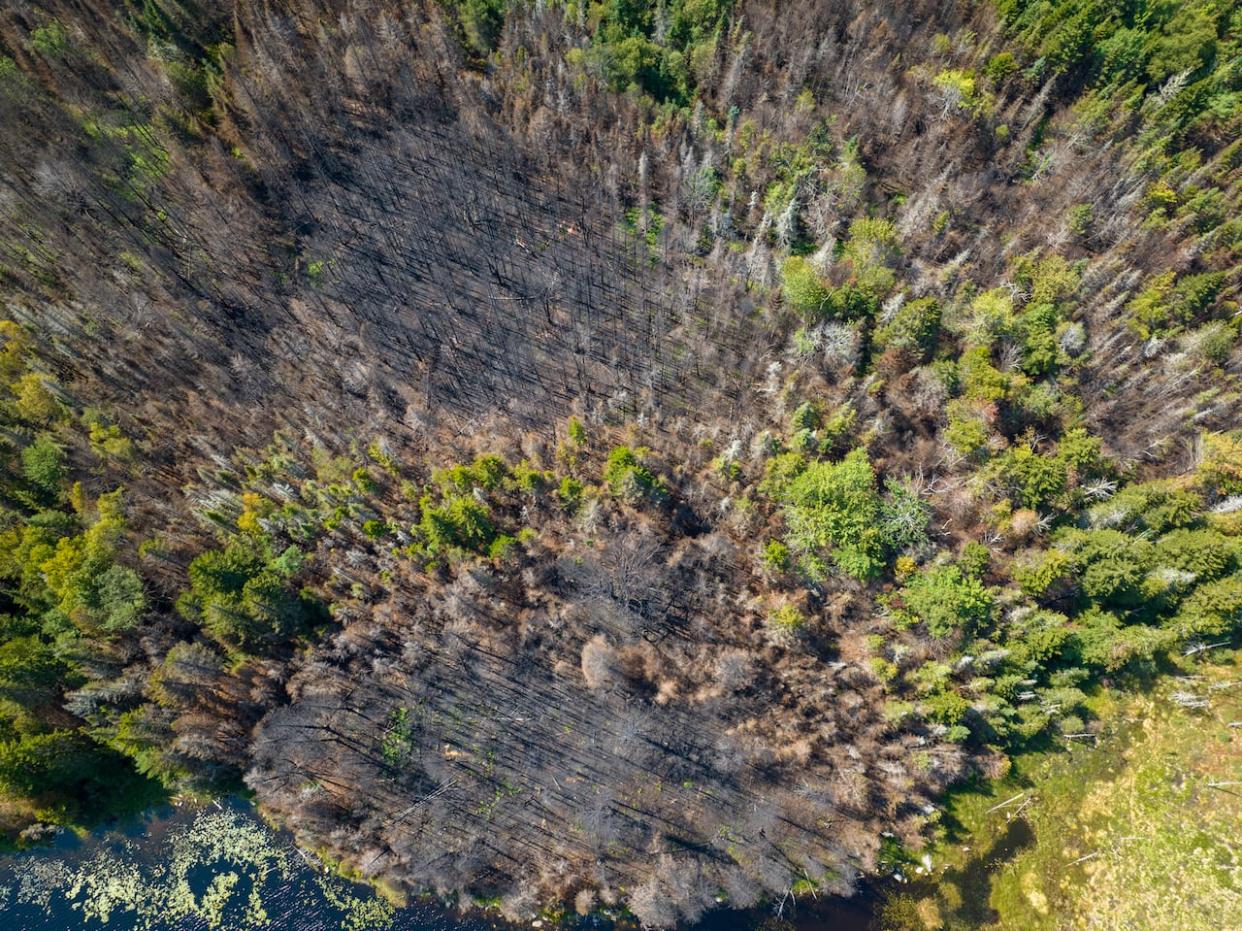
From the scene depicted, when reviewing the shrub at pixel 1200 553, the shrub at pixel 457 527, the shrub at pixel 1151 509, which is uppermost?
the shrub at pixel 1151 509

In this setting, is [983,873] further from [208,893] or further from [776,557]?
[208,893]

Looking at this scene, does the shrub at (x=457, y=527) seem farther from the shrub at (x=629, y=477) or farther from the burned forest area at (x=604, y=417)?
the shrub at (x=629, y=477)

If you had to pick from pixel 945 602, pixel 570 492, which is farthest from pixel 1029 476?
pixel 570 492

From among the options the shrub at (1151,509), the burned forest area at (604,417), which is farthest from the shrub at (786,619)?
the shrub at (1151,509)

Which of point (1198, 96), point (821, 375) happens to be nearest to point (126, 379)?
point (821, 375)

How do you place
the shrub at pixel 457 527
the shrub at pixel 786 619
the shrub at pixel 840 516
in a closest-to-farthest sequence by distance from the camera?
the shrub at pixel 786 619
the shrub at pixel 457 527
the shrub at pixel 840 516

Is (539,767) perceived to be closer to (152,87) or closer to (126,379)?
(126,379)

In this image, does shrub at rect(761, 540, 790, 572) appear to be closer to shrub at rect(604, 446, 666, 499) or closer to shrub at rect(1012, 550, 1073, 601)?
shrub at rect(604, 446, 666, 499)
